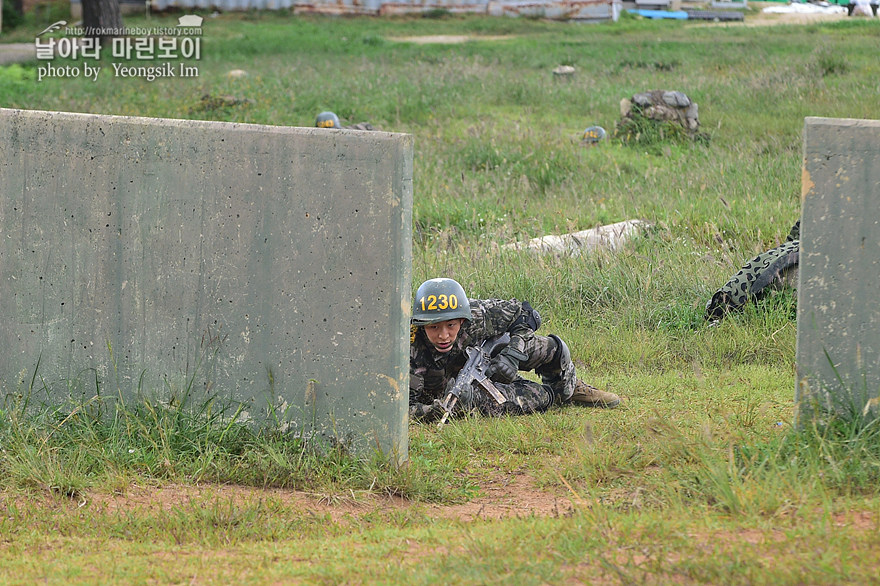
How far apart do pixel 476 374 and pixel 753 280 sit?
8.54 ft

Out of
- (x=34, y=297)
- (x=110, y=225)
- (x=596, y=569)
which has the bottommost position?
(x=596, y=569)

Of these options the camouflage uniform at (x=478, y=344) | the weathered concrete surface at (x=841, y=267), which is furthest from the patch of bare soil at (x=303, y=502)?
the camouflage uniform at (x=478, y=344)

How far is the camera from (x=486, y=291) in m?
7.55

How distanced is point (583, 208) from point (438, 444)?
5.67 metres

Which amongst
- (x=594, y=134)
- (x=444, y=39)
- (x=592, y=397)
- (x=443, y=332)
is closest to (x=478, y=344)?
(x=443, y=332)

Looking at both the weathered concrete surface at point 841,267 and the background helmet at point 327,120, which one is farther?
the background helmet at point 327,120

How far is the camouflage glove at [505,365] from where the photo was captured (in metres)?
5.51

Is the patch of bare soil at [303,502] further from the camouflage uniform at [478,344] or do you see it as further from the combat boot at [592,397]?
the combat boot at [592,397]

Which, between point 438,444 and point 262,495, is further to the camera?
point 438,444

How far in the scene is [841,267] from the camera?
3.91 m

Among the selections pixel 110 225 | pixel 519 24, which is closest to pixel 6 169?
pixel 110 225

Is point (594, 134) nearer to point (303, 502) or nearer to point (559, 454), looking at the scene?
point (559, 454)

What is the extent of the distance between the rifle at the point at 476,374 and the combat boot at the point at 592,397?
19.2 inches

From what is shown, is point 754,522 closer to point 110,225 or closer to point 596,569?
point 596,569
